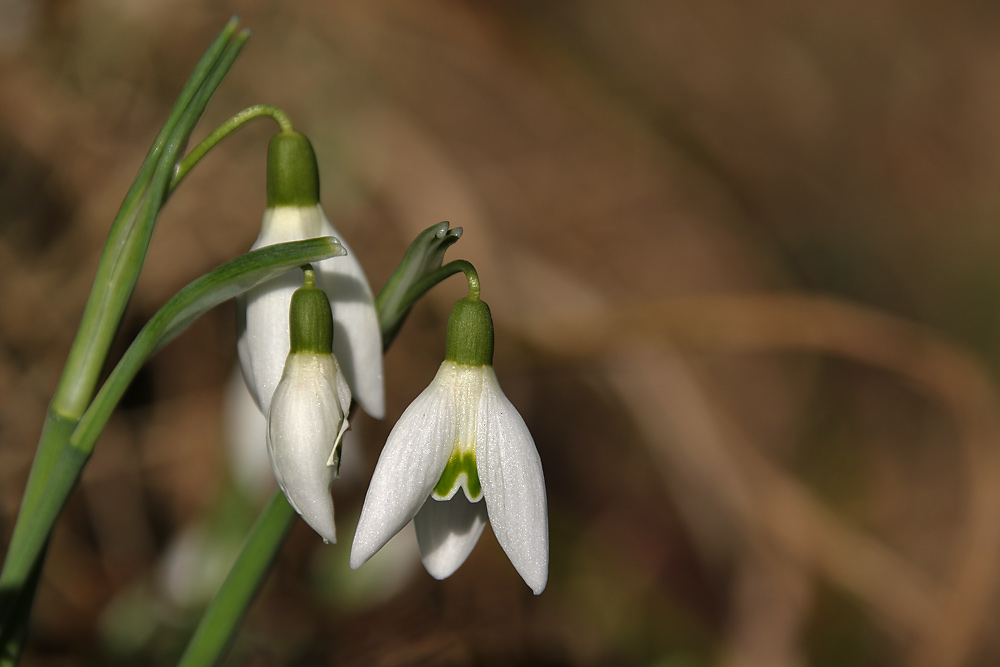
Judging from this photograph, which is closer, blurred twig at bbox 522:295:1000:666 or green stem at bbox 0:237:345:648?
green stem at bbox 0:237:345:648

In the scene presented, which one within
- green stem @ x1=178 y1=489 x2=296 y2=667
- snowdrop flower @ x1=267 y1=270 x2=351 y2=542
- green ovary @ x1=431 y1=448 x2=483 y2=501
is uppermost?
snowdrop flower @ x1=267 y1=270 x2=351 y2=542

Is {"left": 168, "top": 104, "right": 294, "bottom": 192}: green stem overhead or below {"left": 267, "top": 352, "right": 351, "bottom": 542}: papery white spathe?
overhead

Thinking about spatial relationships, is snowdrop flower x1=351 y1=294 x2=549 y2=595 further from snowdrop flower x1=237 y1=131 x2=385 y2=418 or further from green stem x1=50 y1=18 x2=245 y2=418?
green stem x1=50 y1=18 x2=245 y2=418

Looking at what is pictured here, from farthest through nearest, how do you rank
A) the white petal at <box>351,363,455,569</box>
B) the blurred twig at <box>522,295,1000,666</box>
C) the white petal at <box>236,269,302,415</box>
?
the blurred twig at <box>522,295,1000,666</box> → the white petal at <box>236,269,302,415</box> → the white petal at <box>351,363,455,569</box>

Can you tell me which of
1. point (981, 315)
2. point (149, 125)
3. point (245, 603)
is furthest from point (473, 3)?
point (245, 603)

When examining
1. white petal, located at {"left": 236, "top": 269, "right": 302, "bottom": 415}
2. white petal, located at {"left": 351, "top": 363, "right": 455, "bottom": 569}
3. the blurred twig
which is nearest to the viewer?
white petal, located at {"left": 351, "top": 363, "right": 455, "bottom": 569}

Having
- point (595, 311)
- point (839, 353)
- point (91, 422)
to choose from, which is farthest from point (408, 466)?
point (839, 353)

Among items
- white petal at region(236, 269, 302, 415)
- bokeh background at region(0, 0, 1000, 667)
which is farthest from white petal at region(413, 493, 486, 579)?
bokeh background at region(0, 0, 1000, 667)

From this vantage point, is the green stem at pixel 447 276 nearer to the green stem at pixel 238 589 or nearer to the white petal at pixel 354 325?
the white petal at pixel 354 325
